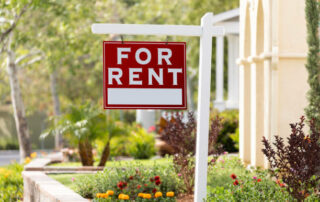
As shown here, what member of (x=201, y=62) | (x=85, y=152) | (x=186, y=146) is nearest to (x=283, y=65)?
(x=186, y=146)

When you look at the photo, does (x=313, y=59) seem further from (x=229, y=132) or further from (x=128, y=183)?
(x=229, y=132)

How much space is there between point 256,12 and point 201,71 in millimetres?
6257

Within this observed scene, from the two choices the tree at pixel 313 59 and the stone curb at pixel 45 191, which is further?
the tree at pixel 313 59

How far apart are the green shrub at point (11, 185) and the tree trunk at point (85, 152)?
1.37 meters

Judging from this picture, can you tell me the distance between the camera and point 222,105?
21672 mm

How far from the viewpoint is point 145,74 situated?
263 inches

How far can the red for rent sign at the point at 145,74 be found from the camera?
21.9 ft

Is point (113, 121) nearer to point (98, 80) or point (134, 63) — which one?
point (134, 63)

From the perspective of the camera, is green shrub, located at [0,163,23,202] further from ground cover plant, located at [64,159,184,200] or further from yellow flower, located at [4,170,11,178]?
ground cover plant, located at [64,159,184,200]

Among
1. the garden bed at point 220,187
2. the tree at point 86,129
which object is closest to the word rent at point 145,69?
the garden bed at point 220,187

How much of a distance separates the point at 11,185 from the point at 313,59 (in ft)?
20.8

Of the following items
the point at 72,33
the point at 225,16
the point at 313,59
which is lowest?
the point at 313,59

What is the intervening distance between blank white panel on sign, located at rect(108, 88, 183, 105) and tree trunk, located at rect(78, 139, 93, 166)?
6.82 metres

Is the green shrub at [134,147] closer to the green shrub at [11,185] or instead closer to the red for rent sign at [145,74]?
the green shrub at [11,185]
